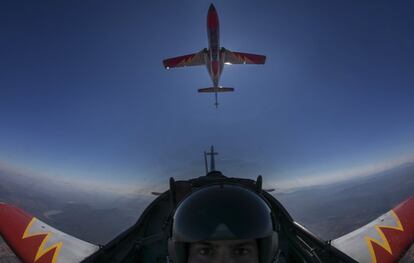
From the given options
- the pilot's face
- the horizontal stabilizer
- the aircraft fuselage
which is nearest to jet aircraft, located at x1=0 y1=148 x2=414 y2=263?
the pilot's face

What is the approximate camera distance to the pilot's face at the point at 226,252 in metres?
2.37

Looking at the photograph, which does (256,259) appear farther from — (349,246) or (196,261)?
(349,246)

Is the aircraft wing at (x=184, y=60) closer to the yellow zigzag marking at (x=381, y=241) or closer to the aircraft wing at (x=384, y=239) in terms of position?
the aircraft wing at (x=384, y=239)

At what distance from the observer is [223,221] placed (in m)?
2.36

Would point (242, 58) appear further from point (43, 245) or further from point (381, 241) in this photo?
point (43, 245)

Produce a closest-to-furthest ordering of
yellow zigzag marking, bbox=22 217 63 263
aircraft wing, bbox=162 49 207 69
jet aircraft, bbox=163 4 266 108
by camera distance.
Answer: yellow zigzag marking, bbox=22 217 63 263, jet aircraft, bbox=163 4 266 108, aircraft wing, bbox=162 49 207 69

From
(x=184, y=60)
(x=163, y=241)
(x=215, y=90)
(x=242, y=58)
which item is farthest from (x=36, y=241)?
(x=215, y=90)

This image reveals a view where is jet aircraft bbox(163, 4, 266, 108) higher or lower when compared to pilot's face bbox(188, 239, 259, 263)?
A: higher

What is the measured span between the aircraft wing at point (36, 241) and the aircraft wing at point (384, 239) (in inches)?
210

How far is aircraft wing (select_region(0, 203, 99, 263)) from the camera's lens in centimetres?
471

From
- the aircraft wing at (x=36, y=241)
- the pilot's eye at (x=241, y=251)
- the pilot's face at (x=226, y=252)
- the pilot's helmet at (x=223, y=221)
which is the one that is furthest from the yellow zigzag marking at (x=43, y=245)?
the pilot's eye at (x=241, y=251)

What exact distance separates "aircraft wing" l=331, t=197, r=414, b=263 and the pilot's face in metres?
3.64

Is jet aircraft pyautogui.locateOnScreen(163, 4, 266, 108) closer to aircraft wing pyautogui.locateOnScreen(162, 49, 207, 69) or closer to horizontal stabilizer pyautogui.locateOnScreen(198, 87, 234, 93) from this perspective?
aircraft wing pyautogui.locateOnScreen(162, 49, 207, 69)

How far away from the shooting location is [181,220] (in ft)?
8.35
